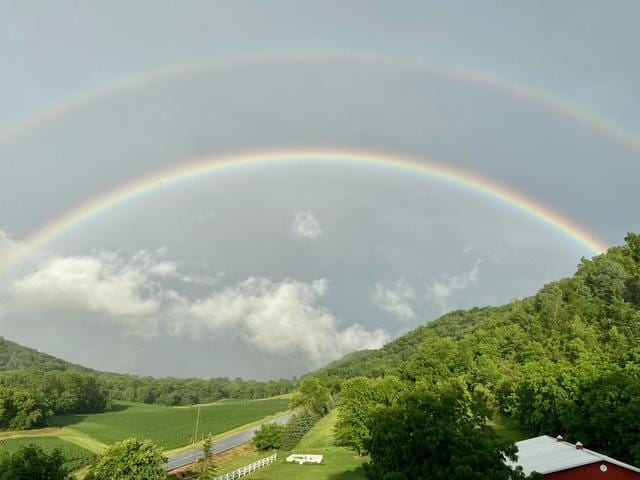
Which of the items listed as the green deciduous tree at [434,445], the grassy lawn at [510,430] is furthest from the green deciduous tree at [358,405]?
the green deciduous tree at [434,445]

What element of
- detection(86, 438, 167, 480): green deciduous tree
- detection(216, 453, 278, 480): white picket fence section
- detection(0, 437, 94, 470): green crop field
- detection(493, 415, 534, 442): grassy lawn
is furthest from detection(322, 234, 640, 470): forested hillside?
detection(0, 437, 94, 470): green crop field

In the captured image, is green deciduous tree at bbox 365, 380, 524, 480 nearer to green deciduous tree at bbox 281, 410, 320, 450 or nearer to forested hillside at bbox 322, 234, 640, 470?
forested hillside at bbox 322, 234, 640, 470

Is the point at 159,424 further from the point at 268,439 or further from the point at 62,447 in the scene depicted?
the point at 268,439

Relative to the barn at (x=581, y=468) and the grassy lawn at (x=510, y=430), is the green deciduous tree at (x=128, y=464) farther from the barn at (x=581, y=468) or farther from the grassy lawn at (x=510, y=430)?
the grassy lawn at (x=510, y=430)

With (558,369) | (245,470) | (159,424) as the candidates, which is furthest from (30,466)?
(159,424)

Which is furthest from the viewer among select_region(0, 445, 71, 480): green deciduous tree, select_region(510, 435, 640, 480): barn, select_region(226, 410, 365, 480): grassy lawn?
select_region(226, 410, 365, 480): grassy lawn

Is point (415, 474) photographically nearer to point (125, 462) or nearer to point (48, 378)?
point (125, 462)
